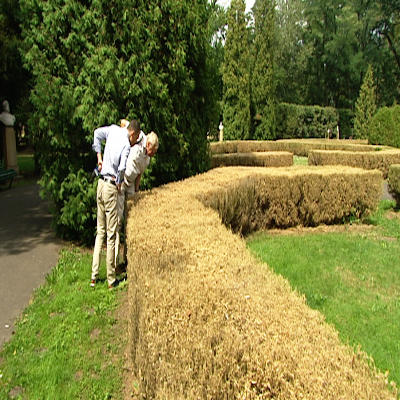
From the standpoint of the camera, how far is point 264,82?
31938mm

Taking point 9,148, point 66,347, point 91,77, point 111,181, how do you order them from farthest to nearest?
point 9,148 → point 91,77 → point 111,181 → point 66,347

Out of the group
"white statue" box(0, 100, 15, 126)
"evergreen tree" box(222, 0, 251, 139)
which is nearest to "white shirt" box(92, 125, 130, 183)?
"white statue" box(0, 100, 15, 126)

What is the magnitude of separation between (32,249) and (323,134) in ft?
126

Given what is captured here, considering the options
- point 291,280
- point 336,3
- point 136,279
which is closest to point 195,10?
point 291,280

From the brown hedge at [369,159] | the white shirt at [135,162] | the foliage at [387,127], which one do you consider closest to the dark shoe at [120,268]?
the white shirt at [135,162]

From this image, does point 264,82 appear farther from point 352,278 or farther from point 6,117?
point 352,278

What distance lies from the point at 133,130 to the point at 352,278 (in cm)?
344

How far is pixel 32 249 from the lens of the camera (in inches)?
256

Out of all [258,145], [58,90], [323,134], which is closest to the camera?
[58,90]

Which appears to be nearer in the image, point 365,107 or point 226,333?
point 226,333

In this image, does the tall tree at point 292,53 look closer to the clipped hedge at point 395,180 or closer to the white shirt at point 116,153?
the clipped hedge at point 395,180

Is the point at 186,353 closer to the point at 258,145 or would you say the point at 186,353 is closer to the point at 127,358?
the point at 127,358

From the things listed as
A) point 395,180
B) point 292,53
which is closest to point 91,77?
point 395,180

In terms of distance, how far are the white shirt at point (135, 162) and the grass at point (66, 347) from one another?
133 centimetres
